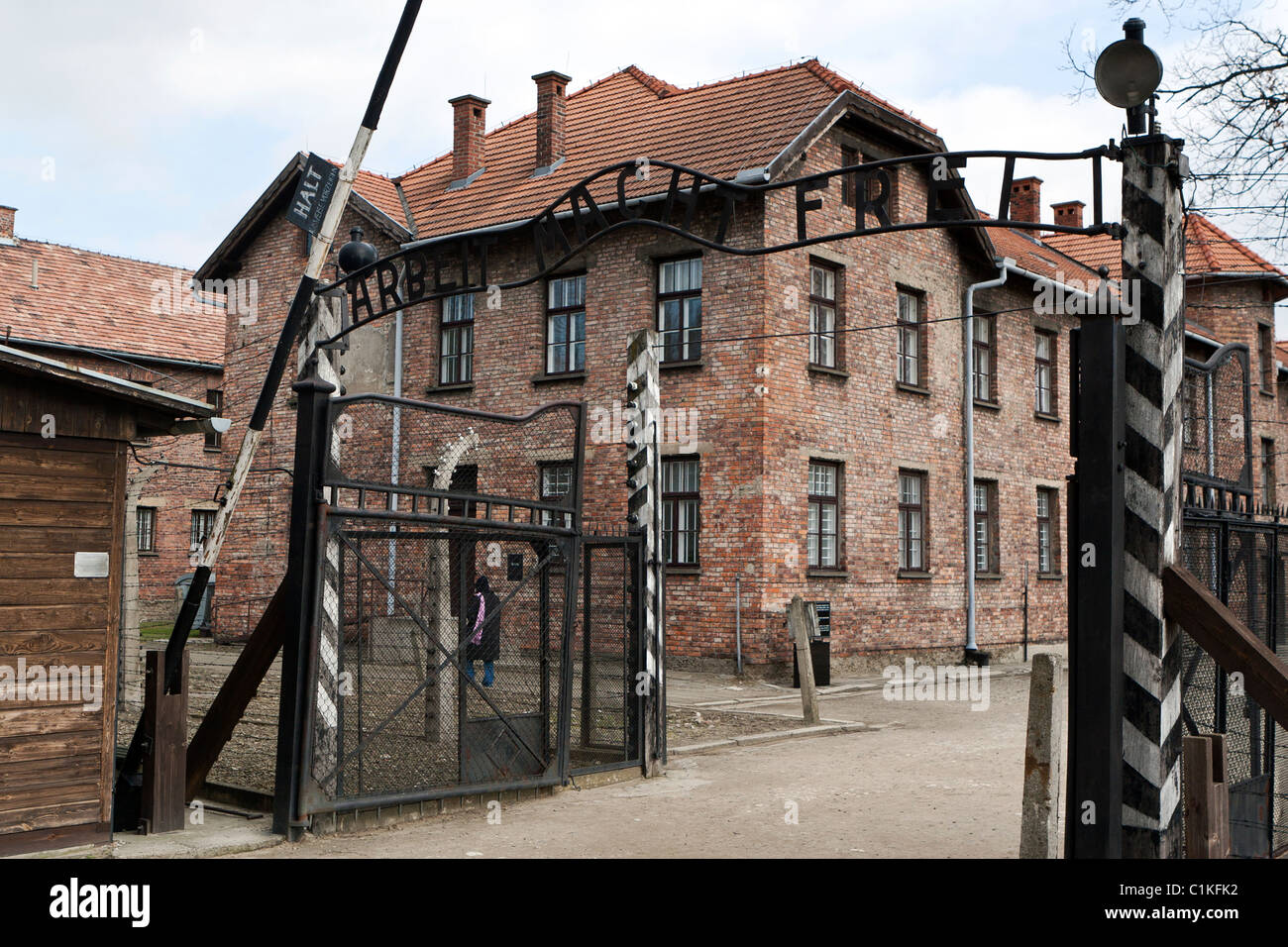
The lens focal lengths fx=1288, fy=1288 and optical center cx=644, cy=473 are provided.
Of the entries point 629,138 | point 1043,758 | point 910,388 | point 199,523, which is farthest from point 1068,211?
point 1043,758

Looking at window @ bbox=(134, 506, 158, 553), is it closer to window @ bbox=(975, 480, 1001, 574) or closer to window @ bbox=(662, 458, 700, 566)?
window @ bbox=(662, 458, 700, 566)

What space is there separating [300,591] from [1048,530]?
21327 mm

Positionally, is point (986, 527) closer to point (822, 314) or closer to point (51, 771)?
point (822, 314)

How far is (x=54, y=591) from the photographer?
7.81 meters

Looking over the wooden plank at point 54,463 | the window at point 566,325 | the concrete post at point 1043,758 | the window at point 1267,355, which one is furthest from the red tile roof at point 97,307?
the concrete post at point 1043,758

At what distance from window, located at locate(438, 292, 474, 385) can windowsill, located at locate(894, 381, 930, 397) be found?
24.9 feet

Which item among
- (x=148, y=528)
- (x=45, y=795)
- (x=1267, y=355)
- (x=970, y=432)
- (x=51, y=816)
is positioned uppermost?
(x=1267, y=355)

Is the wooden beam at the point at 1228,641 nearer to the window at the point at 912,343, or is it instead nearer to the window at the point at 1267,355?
the window at the point at 912,343

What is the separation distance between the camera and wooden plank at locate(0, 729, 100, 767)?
7574 millimetres

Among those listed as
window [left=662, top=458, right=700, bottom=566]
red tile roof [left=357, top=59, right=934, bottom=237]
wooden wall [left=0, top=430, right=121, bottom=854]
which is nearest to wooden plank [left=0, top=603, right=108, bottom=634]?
wooden wall [left=0, top=430, right=121, bottom=854]

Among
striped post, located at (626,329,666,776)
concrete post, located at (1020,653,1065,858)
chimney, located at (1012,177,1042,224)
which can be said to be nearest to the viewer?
concrete post, located at (1020,653,1065,858)

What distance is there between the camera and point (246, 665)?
8852 millimetres

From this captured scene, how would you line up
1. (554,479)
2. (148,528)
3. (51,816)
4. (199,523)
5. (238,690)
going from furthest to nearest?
(199,523)
(148,528)
(554,479)
(238,690)
(51,816)
